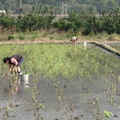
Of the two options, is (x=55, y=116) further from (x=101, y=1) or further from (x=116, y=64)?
(x=101, y=1)

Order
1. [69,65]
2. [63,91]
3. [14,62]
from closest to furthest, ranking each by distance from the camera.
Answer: [63,91] < [14,62] < [69,65]

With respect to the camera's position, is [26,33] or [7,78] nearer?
[7,78]

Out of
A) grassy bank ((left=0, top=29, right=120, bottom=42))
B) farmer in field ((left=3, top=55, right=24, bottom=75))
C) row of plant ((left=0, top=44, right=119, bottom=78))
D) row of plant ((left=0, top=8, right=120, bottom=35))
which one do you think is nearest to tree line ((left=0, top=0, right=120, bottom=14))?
row of plant ((left=0, top=8, right=120, bottom=35))

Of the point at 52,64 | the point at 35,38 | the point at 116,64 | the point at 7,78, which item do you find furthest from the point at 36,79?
the point at 35,38

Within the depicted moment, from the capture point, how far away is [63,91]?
38.0 feet

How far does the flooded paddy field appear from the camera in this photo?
9.00 meters

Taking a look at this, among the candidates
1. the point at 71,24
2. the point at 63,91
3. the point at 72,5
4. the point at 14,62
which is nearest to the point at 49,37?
the point at 71,24

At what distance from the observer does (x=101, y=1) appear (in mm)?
122375

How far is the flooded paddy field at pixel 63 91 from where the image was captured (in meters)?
9.00

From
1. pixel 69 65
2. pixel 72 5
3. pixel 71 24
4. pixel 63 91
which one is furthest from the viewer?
pixel 72 5

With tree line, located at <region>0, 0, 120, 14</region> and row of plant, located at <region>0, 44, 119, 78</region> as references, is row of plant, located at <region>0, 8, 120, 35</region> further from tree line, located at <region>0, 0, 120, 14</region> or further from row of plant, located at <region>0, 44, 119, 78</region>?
tree line, located at <region>0, 0, 120, 14</region>

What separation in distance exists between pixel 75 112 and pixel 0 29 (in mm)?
31446

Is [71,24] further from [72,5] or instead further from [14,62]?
[72,5]

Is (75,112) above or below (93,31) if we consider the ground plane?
above
